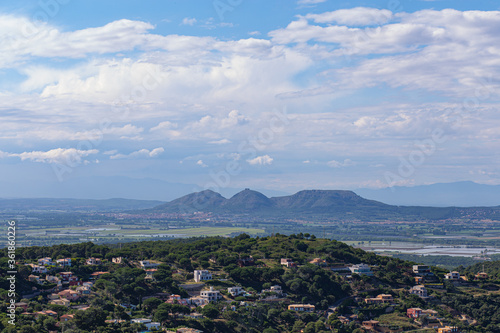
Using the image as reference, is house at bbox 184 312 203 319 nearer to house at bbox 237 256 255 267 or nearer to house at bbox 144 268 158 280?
house at bbox 144 268 158 280

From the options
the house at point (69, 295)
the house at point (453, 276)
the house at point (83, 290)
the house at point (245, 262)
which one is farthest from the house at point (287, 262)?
the house at point (69, 295)

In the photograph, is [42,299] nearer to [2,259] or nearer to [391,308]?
[2,259]

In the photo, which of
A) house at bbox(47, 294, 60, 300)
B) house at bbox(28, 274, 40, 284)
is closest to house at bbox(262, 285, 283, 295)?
house at bbox(47, 294, 60, 300)

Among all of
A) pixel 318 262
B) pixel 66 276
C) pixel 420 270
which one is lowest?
pixel 420 270

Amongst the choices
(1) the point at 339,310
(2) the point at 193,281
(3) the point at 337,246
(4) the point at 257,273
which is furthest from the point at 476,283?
(2) the point at 193,281

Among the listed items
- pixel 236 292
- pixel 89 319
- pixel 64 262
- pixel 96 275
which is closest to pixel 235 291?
pixel 236 292

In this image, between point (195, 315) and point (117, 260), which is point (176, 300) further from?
point (117, 260)
